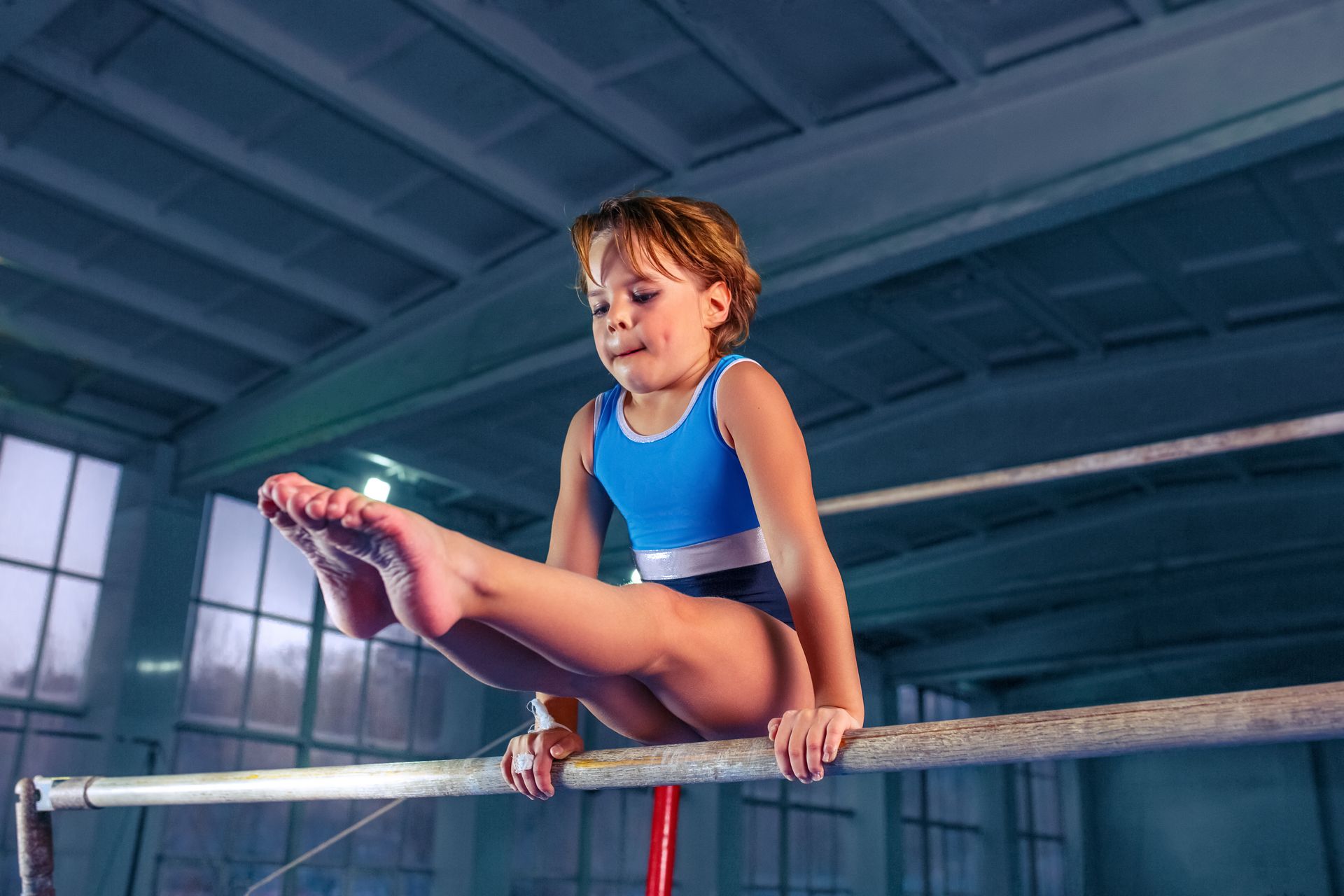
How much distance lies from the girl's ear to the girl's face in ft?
0.14

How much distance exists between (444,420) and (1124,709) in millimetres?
7737

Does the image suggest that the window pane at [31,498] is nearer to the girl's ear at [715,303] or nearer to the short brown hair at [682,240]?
the short brown hair at [682,240]

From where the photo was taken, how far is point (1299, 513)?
1081cm

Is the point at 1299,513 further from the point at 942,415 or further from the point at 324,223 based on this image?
the point at 324,223

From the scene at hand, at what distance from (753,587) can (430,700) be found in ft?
30.9

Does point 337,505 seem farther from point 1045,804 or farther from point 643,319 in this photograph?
point 1045,804

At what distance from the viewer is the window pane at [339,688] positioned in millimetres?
9844

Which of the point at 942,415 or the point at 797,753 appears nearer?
the point at 797,753

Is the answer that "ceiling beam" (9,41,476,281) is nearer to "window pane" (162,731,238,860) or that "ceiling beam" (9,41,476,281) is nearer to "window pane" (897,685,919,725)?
"window pane" (162,731,238,860)

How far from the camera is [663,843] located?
3641 mm

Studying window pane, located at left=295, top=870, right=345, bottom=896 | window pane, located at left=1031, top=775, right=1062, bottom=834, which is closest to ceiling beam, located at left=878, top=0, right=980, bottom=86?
window pane, located at left=295, top=870, right=345, bottom=896

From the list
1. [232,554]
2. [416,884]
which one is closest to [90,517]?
[232,554]

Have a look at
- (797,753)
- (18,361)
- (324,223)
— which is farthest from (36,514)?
(797,753)

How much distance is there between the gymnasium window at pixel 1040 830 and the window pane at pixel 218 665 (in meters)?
12.5
